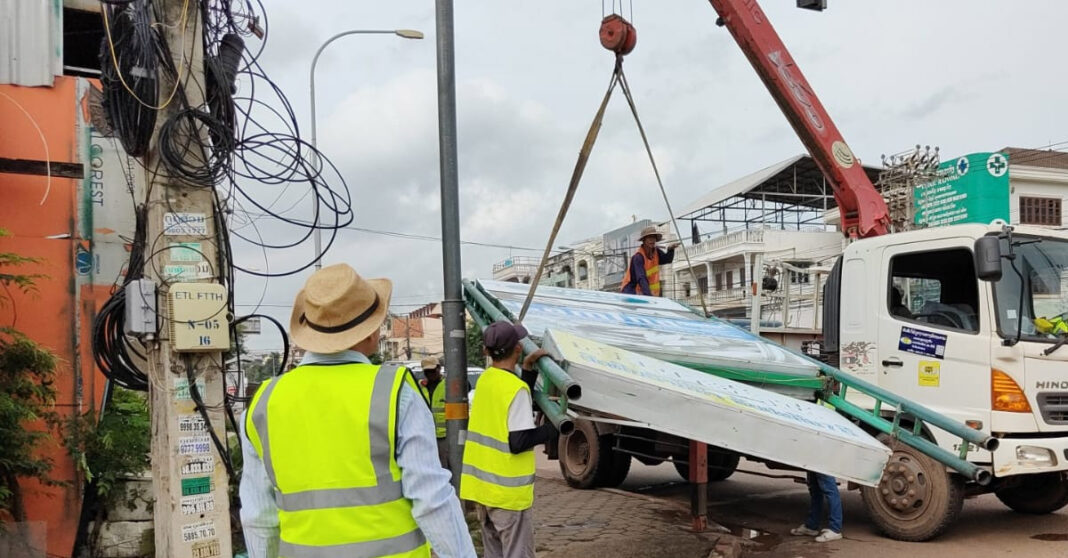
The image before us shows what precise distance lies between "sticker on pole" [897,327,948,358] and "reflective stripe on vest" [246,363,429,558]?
5.14 meters

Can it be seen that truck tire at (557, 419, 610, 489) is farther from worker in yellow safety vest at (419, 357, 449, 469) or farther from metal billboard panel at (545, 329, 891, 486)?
metal billboard panel at (545, 329, 891, 486)

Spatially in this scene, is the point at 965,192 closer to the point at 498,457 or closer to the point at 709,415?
the point at 709,415

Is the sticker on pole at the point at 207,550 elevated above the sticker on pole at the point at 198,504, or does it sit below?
below

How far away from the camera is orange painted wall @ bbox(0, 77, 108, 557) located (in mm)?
5191

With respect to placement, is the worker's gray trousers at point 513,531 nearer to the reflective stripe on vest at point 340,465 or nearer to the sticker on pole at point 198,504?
the sticker on pole at point 198,504

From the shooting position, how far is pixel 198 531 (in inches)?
153

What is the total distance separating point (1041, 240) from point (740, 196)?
25.8 metres

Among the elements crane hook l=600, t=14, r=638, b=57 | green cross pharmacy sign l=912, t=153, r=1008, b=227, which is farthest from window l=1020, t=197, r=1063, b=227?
crane hook l=600, t=14, r=638, b=57

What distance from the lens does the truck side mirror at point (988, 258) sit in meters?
5.37

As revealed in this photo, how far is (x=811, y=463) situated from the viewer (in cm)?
405

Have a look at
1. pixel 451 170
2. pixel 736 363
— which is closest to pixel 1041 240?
pixel 736 363

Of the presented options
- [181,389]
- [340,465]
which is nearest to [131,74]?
[181,389]

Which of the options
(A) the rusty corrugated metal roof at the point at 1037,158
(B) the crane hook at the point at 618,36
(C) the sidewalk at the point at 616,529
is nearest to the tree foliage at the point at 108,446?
Result: (C) the sidewalk at the point at 616,529

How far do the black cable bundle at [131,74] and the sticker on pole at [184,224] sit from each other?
1.23 ft
